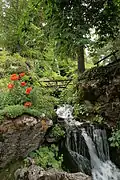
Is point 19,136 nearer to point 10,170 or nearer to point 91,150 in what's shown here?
point 10,170

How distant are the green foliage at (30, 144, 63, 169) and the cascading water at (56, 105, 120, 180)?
572 millimetres

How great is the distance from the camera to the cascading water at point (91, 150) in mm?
5639

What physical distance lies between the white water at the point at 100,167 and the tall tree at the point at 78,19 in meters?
2.91

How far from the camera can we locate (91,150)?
604 cm

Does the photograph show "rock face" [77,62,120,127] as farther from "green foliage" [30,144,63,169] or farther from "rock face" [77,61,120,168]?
"green foliage" [30,144,63,169]

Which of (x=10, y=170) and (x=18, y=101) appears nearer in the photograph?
(x=10, y=170)

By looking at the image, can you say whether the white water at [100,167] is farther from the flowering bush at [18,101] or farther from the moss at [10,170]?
the moss at [10,170]

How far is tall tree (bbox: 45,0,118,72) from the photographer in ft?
18.5

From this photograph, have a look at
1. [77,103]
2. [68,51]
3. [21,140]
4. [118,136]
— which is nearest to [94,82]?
[77,103]

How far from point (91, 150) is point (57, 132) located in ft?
4.05

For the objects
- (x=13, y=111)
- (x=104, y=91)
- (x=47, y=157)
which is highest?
(x=104, y=91)

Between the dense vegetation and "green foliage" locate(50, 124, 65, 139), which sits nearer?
the dense vegetation

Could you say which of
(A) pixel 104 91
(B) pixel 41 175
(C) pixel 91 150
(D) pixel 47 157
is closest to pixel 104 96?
(A) pixel 104 91

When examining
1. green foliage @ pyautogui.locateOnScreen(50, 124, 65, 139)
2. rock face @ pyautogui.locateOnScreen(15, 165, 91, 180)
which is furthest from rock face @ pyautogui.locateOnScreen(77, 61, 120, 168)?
rock face @ pyautogui.locateOnScreen(15, 165, 91, 180)
